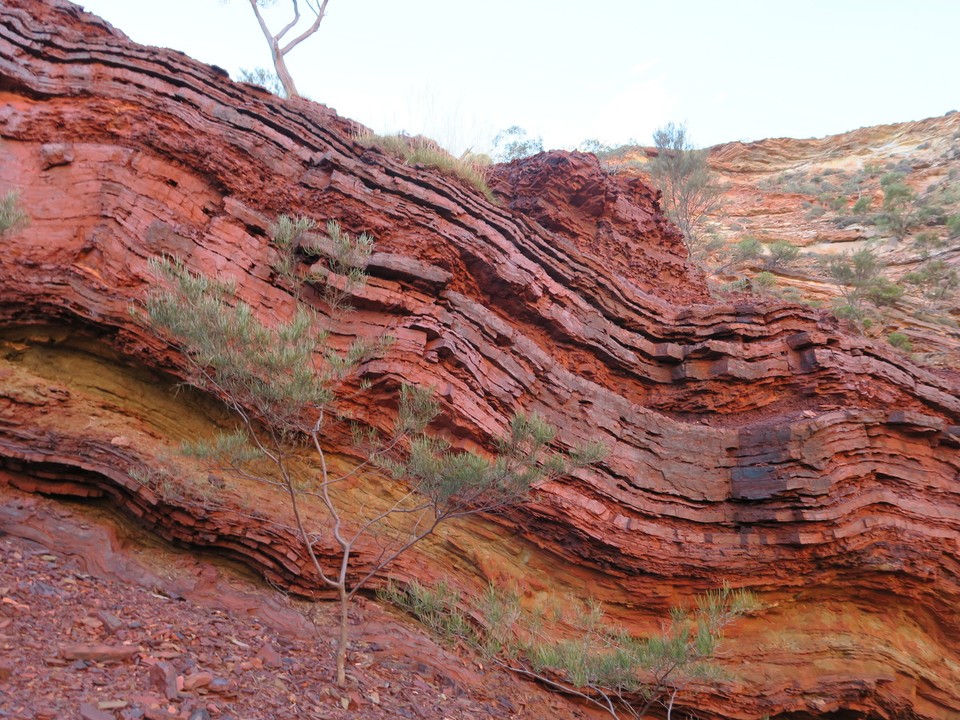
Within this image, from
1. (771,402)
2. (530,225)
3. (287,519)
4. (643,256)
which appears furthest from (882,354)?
(287,519)

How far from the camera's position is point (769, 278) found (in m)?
19.3

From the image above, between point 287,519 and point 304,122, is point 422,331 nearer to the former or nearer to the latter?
point 287,519

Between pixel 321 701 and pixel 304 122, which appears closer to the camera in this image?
pixel 321 701

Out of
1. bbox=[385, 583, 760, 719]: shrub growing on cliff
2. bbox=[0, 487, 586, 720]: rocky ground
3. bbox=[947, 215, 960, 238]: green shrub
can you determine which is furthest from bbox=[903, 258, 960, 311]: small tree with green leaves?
bbox=[0, 487, 586, 720]: rocky ground

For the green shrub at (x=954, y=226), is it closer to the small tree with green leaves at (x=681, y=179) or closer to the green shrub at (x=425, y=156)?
the small tree with green leaves at (x=681, y=179)

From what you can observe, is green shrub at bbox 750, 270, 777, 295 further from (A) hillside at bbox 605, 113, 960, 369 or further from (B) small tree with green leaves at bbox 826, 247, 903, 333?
(B) small tree with green leaves at bbox 826, 247, 903, 333

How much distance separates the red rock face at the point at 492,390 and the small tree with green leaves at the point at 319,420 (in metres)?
0.39

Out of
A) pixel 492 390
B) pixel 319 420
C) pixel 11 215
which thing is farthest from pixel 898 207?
pixel 11 215

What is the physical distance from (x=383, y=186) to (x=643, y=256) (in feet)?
18.4

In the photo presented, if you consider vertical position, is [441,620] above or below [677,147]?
below

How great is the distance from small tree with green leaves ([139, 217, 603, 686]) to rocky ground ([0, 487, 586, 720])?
0.47m

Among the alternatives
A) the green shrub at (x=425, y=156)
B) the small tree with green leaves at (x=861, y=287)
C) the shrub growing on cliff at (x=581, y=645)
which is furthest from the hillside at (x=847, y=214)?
the shrub growing on cliff at (x=581, y=645)

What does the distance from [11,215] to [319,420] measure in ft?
14.0

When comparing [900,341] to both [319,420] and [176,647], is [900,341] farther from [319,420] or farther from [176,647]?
[176,647]
